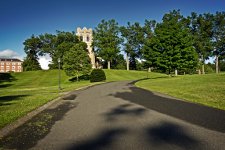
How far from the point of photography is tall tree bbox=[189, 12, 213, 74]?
7579cm

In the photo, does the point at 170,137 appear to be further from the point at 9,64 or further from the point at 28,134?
the point at 9,64

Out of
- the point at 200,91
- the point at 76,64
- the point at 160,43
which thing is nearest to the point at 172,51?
the point at 160,43

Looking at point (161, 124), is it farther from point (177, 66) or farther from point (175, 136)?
point (177, 66)

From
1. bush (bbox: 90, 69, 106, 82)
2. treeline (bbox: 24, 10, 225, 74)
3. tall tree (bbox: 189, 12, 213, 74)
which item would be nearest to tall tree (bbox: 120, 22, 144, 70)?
treeline (bbox: 24, 10, 225, 74)

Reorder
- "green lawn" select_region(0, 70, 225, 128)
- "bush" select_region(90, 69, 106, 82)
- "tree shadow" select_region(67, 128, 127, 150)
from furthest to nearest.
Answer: "bush" select_region(90, 69, 106, 82) → "green lawn" select_region(0, 70, 225, 128) → "tree shadow" select_region(67, 128, 127, 150)

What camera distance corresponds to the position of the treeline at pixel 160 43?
48.0 metres

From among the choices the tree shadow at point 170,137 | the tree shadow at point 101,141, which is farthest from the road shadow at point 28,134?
the tree shadow at point 170,137

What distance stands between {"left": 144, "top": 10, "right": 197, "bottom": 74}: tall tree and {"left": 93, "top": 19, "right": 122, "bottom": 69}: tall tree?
3770 centimetres

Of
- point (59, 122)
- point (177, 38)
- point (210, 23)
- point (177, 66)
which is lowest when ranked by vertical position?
point (59, 122)

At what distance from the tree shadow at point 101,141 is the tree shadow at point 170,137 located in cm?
Answer: 94

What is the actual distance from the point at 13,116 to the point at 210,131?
313 inches

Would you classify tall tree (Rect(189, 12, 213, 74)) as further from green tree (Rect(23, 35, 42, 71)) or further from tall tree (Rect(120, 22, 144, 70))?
Answer: green tree (Rect(23, 35, 42, 71))

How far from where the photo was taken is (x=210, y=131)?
757 centimetres

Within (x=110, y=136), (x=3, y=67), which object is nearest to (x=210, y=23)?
(x=110, y=136)
